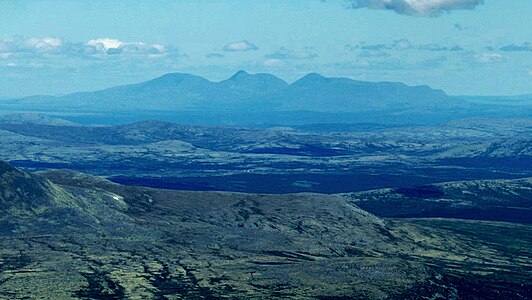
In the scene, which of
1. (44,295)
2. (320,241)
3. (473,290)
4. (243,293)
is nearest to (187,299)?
(243,293)

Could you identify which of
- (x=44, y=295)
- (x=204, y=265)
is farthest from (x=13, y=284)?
(x=204, y=265)

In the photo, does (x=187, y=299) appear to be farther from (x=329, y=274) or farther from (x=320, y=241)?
(x=320, y=241)

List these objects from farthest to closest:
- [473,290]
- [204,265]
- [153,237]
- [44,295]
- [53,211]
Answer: [53,211] < [153,237] < [204,265] < [473,290] < [44,295]

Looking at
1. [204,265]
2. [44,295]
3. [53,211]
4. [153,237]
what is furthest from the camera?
[53,211]

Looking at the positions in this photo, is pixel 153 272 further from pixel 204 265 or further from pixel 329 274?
pixel 329 274

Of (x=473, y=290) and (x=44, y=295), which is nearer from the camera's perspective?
(x=44, y=295)

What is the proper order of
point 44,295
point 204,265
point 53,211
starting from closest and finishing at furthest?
point 44,295, point 204,265, point 53,211

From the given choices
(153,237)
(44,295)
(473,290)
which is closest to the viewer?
(44,295)

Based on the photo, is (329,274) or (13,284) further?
(329,274)

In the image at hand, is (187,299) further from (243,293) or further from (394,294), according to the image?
(394,294)
